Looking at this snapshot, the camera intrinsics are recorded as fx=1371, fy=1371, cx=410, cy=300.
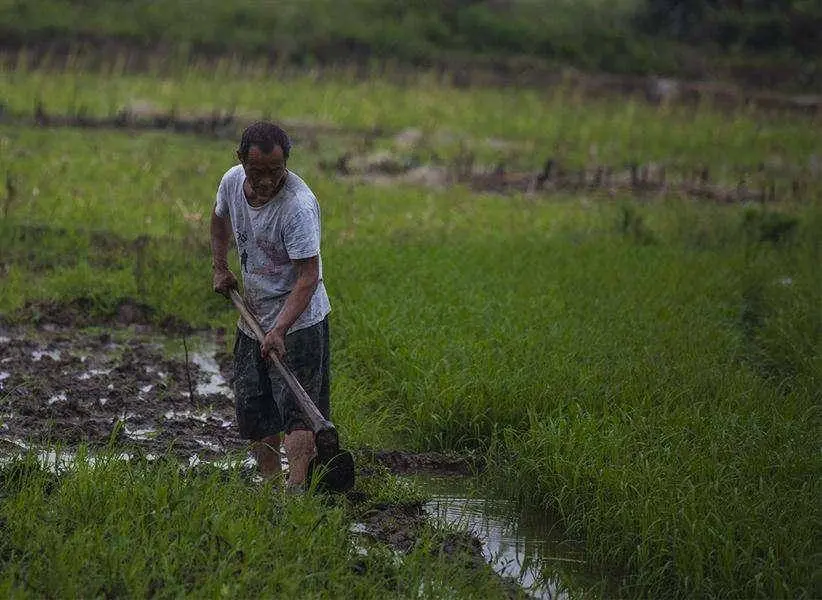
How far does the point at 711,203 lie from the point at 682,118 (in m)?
5.25

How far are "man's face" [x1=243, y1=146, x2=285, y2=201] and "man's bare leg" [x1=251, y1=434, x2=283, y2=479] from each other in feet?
3.27

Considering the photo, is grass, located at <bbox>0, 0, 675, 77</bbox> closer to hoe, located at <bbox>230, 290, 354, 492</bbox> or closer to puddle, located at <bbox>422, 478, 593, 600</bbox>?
puddle, located at <bbox>422, 478, 593, 600</bbox>

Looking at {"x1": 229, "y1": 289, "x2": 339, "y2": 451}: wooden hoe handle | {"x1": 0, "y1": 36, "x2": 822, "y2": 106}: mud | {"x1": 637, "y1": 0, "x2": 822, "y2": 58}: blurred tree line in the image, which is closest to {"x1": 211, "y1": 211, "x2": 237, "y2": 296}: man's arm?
{"x1": 229, "y1": 289, "x2": 339, "y2": 451}: wooden hoe handle

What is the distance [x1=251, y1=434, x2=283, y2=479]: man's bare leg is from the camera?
5.50m

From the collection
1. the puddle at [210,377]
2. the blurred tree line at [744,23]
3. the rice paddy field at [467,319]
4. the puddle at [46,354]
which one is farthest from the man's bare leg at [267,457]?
the blurred tree line at [744,23]

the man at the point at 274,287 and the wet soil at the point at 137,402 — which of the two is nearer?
the man at the point at 274,287

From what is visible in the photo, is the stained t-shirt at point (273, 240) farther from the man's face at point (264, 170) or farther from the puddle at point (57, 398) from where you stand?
the puddle at point (57, 398)

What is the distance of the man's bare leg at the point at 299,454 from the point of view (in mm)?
5273

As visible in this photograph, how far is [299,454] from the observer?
Result: 528 cm

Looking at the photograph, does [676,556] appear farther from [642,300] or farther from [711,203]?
[711,203]

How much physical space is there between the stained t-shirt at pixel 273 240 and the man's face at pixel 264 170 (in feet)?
0.20

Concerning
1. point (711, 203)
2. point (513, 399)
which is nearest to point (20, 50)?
point (711, 203)

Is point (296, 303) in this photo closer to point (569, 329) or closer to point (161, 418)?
point (161, 418)

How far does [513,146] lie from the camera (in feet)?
58.2
